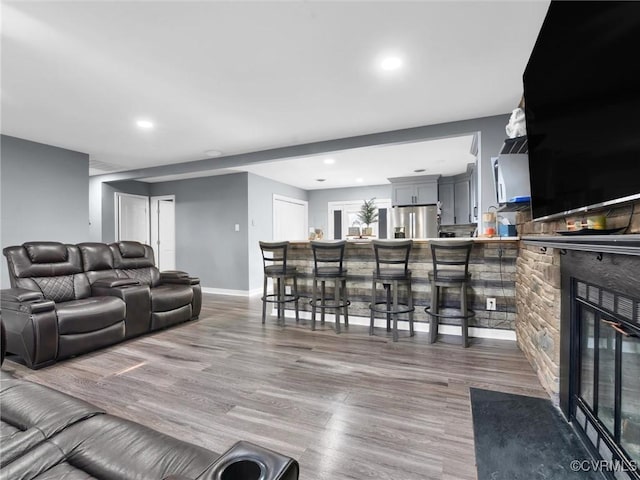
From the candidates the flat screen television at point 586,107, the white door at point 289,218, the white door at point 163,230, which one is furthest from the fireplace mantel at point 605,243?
the white door at point 163,230

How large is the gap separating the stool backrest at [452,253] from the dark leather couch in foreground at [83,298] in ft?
9.94

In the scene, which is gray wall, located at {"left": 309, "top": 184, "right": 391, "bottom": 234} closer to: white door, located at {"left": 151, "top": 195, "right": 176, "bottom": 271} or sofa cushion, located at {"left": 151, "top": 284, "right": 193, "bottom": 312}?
white door, located at {"left": 151, "top": 195, "right": 176, "bottom": 271}

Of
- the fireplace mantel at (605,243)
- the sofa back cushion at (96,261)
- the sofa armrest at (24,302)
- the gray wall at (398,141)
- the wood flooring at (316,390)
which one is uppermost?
the gray wall at (398,141)

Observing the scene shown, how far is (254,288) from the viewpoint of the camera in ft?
20.6

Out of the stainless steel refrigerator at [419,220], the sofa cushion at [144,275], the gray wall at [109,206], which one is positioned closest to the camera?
the sofa cushion at [144,275]

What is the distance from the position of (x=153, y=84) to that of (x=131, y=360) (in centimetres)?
252

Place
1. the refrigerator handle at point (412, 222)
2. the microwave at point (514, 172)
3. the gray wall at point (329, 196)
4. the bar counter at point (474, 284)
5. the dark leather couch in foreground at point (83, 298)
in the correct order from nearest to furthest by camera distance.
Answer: the microwave at point (514, 172)
the dark leather couch in foreground at point (83, 298)
the bar counter at point (474, 284)
the refrigerator handle at point (412, 222)
the gray wall at point (329, 196)

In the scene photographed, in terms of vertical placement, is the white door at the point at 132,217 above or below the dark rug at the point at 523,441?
above

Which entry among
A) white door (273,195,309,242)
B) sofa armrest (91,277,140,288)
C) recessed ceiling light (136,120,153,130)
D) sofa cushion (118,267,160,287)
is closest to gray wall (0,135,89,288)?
sofa cushion (118,267,160,287)

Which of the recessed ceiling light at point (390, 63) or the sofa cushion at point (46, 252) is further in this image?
the sofa cushion at point (46, 252)

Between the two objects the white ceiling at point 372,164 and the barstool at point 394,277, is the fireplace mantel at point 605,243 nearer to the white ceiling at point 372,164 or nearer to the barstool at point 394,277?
the barstool at point 394,277

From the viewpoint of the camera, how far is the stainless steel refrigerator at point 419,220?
662 centimetres

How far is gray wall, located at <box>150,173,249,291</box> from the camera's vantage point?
623 cm

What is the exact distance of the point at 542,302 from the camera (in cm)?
220
